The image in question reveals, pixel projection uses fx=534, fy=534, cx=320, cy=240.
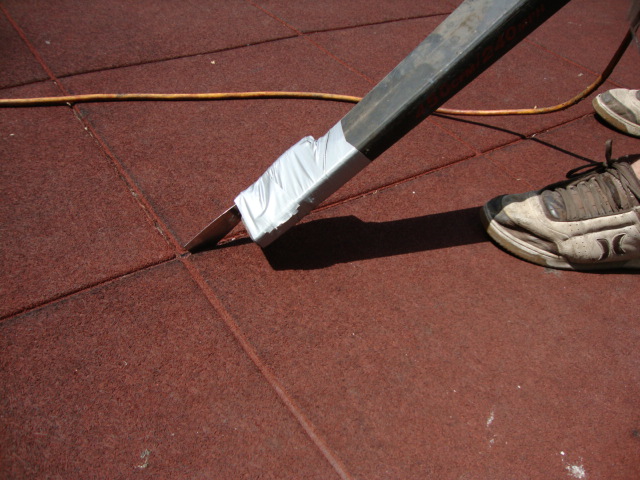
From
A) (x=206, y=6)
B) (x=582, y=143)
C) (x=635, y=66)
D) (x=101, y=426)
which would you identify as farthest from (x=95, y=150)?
(x=635, y=66)

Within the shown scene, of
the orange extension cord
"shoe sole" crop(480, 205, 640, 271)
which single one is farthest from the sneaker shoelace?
the orange extension cord

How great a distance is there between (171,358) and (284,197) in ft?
1.87

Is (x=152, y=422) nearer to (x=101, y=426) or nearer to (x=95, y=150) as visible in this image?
(x=101, y=426)

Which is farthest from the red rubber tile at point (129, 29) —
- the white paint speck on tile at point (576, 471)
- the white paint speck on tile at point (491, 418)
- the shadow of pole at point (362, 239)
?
the white paint speck on tile at point (576, 471)

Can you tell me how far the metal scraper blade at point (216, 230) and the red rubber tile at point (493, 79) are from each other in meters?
1.39

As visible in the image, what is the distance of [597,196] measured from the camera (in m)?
1.98

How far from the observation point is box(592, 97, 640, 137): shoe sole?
2.85 m

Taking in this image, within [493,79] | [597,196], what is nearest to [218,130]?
[597,196]

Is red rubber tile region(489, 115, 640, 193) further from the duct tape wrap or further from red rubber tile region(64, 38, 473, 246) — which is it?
the duct tape wrap

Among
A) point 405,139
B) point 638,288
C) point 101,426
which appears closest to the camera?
point 101,426

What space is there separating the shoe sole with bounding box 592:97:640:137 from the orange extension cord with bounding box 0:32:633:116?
29cm

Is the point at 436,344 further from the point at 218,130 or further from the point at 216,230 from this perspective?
the point at 218,130

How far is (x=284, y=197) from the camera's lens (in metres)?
1.62

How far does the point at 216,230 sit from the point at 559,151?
5.94ft
